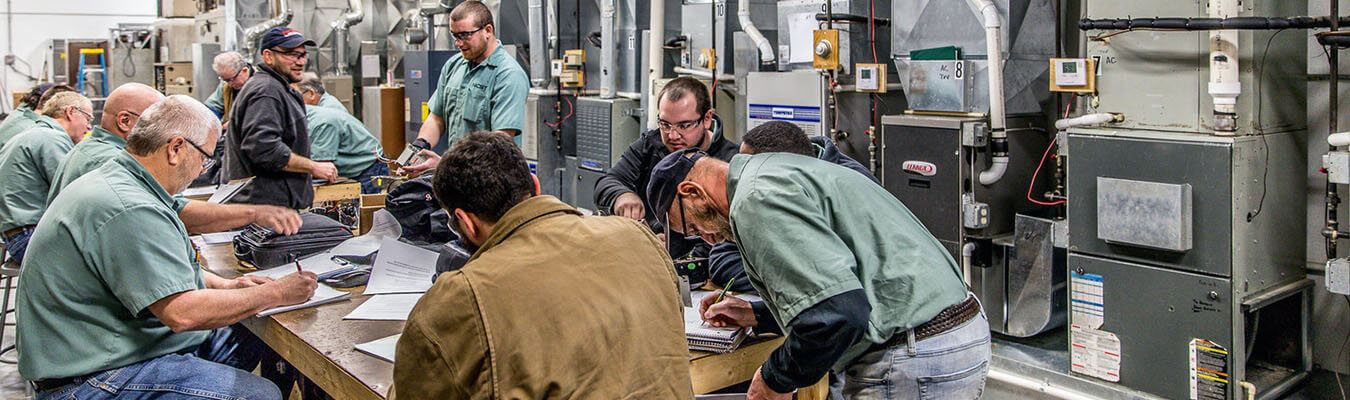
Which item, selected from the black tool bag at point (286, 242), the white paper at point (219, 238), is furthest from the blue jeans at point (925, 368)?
the white paper at point (219, 238)

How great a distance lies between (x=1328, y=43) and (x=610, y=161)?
4.03m

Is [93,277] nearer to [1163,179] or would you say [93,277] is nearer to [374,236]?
[374,236]

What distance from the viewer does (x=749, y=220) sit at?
6.35 ft

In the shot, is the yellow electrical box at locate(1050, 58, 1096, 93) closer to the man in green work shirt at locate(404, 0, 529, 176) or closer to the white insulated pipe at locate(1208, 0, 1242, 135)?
the white insulated pipe at locate(1208, 0, 1242, 135)

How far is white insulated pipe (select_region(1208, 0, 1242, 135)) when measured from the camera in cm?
332

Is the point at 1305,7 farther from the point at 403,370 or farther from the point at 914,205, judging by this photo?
the point at 403,370

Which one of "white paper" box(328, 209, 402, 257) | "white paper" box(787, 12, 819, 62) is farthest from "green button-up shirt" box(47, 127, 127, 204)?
"white paper" box(787, 12, 819, 62)

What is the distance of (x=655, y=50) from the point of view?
597 centimetres

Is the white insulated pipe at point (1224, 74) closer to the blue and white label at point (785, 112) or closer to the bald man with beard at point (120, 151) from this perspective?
the blue and white label at point (785, 112)

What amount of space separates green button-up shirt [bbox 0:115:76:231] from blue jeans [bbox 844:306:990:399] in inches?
151

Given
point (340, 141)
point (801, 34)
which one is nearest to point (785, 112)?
point (801, 34)

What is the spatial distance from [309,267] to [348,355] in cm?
100

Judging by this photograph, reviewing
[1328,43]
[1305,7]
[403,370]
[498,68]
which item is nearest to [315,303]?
[403,370]

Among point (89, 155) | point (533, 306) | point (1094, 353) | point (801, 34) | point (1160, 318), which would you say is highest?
point (801, 34)
